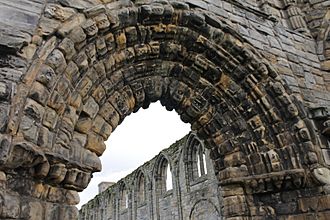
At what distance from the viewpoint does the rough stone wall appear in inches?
464

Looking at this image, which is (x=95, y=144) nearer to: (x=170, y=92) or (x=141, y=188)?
(x=170, y=92)

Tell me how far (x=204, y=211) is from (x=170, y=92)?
327 inches

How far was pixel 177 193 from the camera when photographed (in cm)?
1373

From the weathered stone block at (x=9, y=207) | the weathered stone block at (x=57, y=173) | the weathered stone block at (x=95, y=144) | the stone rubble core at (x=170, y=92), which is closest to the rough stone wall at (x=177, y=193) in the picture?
the stone rubble core at (x=170, y=92)

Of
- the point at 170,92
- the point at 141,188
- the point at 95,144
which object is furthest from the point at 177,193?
the point at 95,144

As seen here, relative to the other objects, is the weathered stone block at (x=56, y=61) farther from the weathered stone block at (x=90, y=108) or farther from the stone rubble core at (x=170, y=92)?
the weathered stone block at (x=90, y=108)

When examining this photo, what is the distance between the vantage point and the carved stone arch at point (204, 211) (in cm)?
1128

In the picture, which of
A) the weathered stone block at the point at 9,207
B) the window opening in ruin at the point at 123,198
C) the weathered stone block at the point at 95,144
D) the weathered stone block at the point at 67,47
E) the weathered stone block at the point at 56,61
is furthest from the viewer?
the window opening in ruin at the point at 123,198

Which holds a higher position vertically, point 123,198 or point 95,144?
point 123,198

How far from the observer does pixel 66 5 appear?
335cm

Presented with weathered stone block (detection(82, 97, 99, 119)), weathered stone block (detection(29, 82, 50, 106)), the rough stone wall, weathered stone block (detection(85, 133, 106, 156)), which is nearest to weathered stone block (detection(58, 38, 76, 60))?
weathered stone block (detection(29, 82, 50, 106))

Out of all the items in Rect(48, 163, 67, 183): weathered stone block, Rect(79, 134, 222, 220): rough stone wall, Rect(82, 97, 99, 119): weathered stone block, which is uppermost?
Rect(79, 134, 222, 220): rough stone wall

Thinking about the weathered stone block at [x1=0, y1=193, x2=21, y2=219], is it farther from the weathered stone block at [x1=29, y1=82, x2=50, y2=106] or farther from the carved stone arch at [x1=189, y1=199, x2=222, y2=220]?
the carved stone arch at [x1=189, y1=199, x2=222, y2=220]

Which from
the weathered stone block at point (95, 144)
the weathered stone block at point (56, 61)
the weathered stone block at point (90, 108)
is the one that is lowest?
the weathered stone block at point (95, 144)
